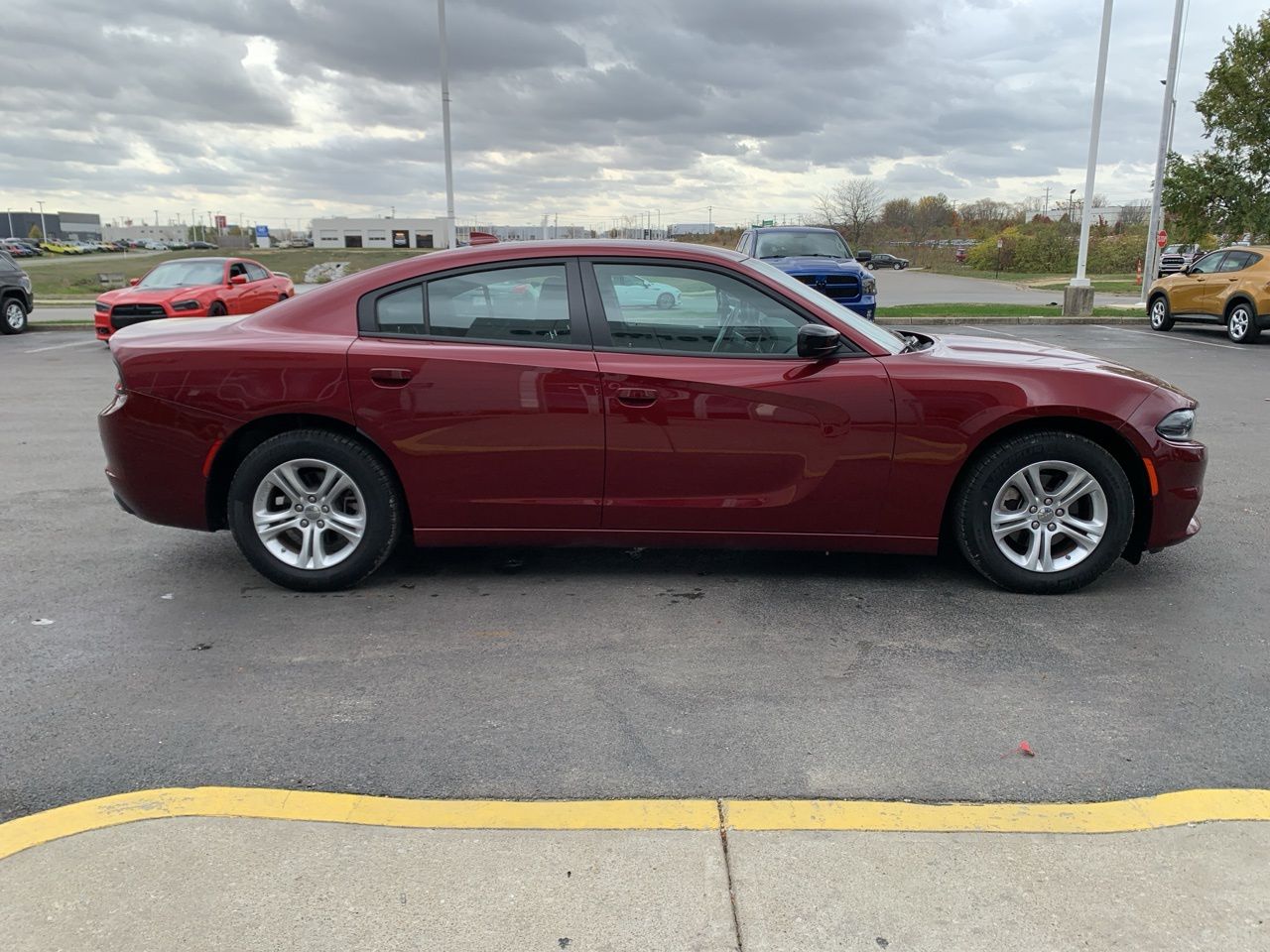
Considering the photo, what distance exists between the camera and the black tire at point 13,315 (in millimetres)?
17891

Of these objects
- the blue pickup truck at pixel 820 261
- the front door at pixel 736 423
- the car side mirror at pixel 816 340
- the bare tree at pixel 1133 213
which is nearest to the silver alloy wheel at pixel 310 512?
the front door at pixel 736 423

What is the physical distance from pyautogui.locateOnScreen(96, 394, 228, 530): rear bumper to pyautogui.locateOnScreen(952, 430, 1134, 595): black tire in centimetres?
339

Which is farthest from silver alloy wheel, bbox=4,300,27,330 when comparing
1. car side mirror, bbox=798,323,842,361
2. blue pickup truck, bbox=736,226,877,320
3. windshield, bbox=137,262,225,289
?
car side mirror, bbox=798,323,842,361

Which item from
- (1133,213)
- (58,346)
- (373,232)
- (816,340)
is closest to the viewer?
(816,340)

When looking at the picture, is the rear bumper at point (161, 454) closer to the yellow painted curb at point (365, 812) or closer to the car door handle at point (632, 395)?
the car door handle at point (632, 395)

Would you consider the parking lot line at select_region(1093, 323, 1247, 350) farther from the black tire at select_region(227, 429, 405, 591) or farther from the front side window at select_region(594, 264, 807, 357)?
the black tire at select_region(227, 429, 405, 591)

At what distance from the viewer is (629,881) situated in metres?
2.39

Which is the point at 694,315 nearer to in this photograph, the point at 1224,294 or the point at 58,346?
the point at 58,346

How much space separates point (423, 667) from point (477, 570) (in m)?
1.17

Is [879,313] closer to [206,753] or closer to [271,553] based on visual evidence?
[271,553]

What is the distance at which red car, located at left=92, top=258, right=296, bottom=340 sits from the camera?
15.0 m

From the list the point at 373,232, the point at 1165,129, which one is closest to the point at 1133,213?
the point at 1165,129

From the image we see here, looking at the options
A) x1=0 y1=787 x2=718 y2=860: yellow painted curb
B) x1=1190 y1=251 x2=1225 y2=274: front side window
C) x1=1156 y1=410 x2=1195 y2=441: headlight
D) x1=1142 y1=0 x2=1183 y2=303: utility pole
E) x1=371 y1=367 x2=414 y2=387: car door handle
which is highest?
x1=1142 y1=0 x2=1183 y2=303: utility pole

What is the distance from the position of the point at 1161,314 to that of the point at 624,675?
1805 centimetres
